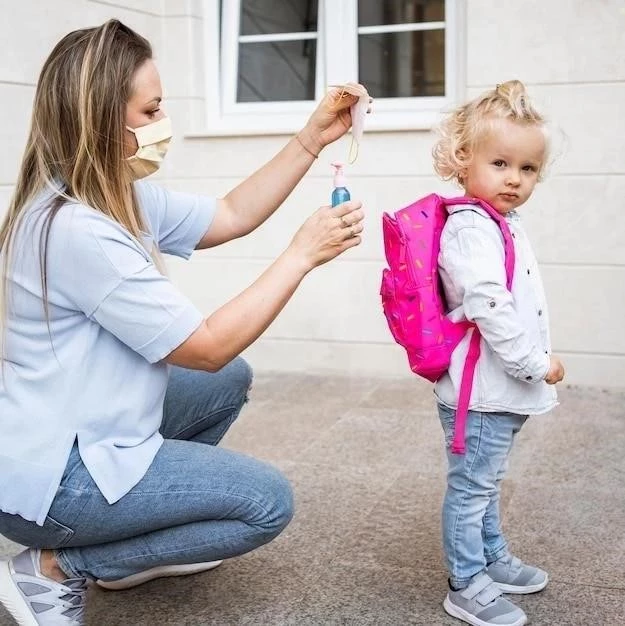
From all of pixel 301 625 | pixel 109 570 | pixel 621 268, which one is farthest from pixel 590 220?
pixel 109 570

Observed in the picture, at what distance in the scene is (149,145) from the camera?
2.29 metres

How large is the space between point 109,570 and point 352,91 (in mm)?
1310

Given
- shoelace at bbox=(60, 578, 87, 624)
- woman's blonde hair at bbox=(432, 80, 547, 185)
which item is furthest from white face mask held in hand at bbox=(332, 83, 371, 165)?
shoelace at bbox=(60, 578, 87, 624)

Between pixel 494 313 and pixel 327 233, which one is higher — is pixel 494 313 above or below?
below

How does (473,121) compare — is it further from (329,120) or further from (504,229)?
(329,120)

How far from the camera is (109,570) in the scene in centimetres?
231

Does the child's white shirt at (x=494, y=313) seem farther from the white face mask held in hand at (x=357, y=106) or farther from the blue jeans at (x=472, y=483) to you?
the white face mask held in hand at (x=357, y=106)

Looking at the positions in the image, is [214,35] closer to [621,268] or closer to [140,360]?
[621,268]

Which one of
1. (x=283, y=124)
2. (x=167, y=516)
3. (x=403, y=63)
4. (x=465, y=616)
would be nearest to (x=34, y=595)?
(x=167, y=516)

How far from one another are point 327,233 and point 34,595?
3.47 feet

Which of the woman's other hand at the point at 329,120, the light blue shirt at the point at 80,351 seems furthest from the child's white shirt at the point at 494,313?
the light blue shirt at the point at 80,351

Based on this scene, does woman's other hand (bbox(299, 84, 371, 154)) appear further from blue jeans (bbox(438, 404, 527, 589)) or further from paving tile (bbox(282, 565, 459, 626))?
paving tile (bbox(282, 565, 459, 626))

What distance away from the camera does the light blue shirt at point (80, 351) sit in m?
2.11

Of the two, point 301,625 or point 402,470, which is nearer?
point 301,625
